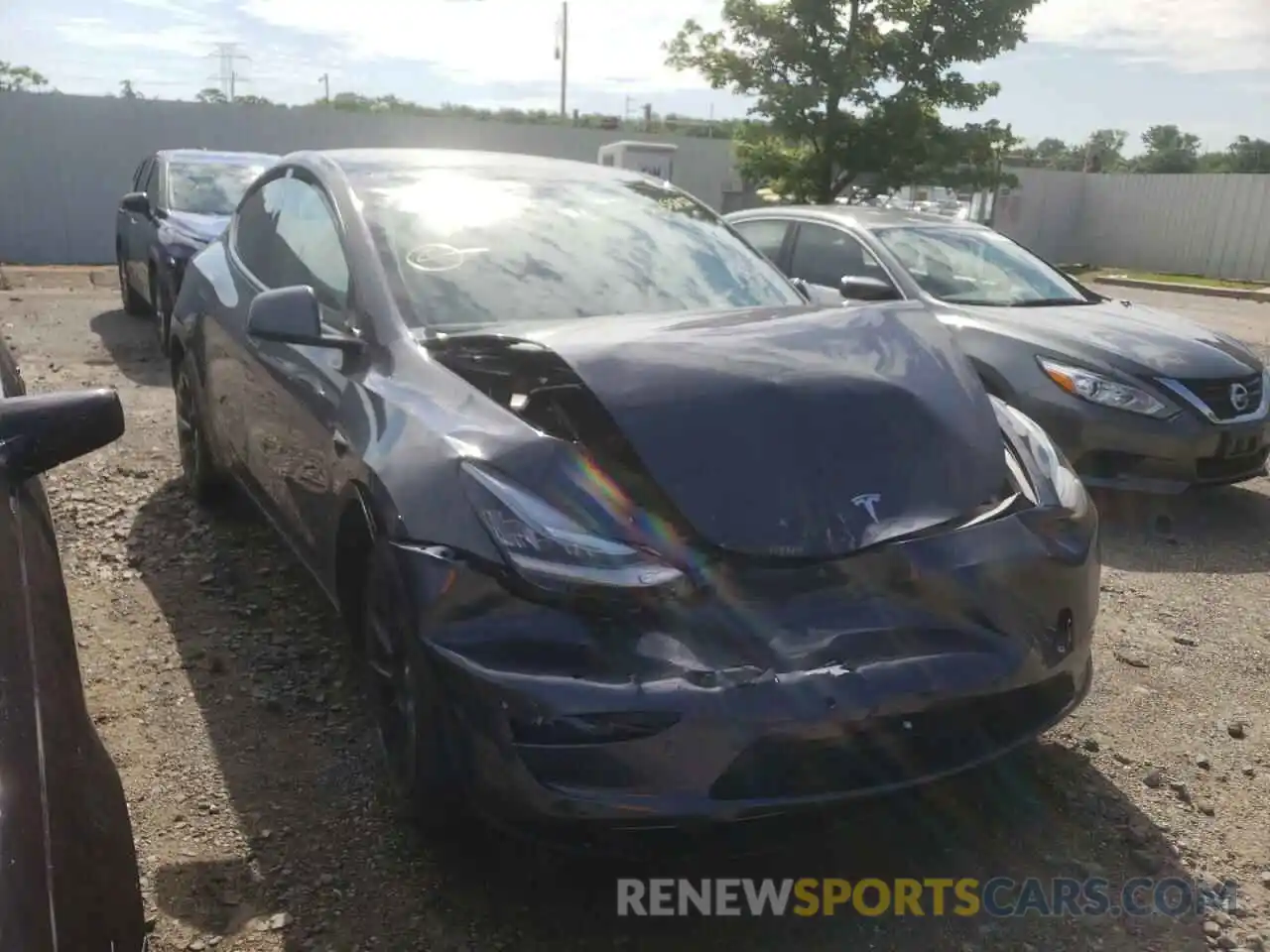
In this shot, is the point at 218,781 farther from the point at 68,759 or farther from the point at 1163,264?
the point at 1163,264

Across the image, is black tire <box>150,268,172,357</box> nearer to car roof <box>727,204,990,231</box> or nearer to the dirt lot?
the dirt lot

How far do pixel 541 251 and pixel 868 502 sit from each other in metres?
1.53

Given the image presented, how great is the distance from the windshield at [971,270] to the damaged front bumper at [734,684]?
4034mm

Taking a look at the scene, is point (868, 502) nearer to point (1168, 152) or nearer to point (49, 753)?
→ point (49, 753)

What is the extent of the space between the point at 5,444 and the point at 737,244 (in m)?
2.66

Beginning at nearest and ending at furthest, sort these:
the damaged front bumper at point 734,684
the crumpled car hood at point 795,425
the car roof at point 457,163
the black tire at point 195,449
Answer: the damaged front bumper at point 734,684, the crumpled car hood at point 795,425, the car roof at point 457,163, the black tire at point 195,449

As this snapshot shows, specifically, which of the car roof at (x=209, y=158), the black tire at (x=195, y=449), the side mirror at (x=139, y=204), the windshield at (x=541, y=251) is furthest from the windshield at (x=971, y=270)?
the car roof at (x=209, y=158)

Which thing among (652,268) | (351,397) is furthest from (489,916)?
(652,268)

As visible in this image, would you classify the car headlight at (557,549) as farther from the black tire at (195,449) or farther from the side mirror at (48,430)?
the black tire at (195,449)

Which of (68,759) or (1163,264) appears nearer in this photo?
(68,759)

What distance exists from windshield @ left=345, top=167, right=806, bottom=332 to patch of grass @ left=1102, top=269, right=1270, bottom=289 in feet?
60.2

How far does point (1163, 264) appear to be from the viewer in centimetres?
2409

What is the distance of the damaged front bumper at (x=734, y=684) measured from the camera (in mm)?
2051

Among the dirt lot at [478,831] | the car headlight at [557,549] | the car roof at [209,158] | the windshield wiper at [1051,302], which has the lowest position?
the dirt lot at [478,831]
